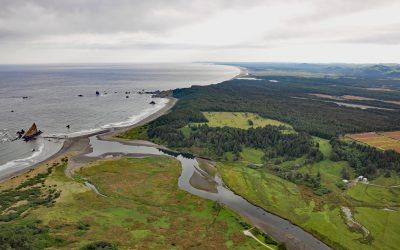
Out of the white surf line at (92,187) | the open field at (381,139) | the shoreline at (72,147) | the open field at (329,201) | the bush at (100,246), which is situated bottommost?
the open field at (329,201)

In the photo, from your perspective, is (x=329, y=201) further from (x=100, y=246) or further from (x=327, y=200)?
(x=100, y=246)

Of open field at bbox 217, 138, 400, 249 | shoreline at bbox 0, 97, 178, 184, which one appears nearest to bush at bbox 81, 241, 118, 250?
open field at bbox 217, 138, 400, 249

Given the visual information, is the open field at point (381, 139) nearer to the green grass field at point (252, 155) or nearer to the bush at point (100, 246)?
the green grass field at point (252, 155)

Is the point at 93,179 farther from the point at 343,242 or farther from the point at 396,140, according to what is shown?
the point at 396,140

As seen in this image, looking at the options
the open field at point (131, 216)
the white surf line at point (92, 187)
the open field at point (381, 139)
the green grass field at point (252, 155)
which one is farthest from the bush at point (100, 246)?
the open field at point (381, 139)

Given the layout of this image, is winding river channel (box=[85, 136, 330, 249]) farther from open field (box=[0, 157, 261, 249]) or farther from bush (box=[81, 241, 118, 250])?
bush (box=[81, 241, 118, 250])

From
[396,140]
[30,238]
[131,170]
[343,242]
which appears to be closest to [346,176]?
[343,242]
